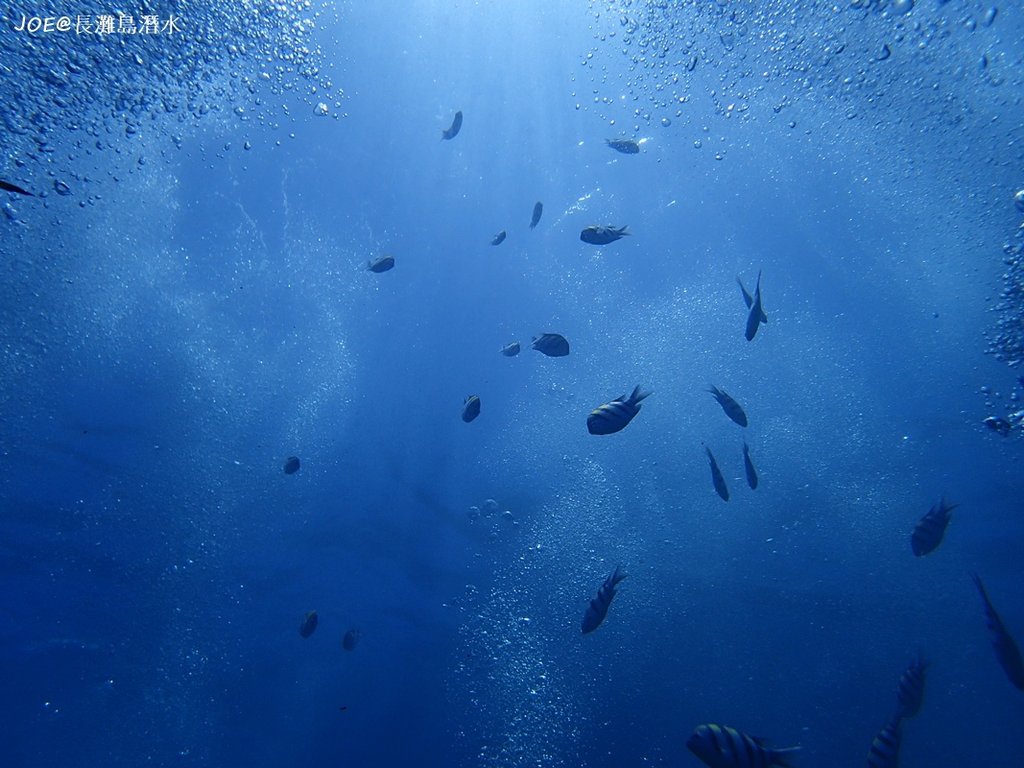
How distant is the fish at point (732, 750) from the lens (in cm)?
402

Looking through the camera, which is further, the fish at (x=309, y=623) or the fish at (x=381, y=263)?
the fish at (x=309, y=623)

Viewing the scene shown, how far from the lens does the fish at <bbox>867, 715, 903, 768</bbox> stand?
6.41 m

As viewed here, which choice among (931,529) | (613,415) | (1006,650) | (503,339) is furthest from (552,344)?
(503,339)

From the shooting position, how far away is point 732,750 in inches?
159

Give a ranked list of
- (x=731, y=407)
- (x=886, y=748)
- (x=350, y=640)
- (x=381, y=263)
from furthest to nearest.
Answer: (x=350, y=640) < (x=381, y=263) < (x=731, y=407) < (x=886, y=748)

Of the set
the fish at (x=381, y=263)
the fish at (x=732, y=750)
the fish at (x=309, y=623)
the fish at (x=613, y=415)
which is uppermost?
the fish at (x=381, y=263)

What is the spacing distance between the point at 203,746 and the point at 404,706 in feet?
36.5

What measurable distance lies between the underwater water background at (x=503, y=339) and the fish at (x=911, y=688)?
29.0ft

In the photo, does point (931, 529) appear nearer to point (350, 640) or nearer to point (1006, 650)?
point (1006, 650)

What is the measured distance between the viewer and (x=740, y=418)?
7469mm

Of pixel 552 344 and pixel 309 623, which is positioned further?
pixel 309 623

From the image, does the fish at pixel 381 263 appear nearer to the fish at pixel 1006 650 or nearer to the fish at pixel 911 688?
the fish at pixel 1006 650

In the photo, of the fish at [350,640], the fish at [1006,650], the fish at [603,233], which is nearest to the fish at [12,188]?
the fish at [603,233]

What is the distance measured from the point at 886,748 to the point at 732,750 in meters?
3.74
